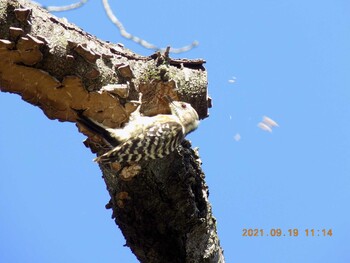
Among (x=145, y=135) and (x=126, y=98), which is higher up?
(x=126, y=98)

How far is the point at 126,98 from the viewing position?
2473 mm

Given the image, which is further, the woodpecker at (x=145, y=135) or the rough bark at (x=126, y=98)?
the woodpecker at (x=145, y=135)

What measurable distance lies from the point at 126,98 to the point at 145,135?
0.22 meters

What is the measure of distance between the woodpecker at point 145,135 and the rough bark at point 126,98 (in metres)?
0.05

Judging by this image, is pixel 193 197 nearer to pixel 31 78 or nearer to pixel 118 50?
pixel 118 50

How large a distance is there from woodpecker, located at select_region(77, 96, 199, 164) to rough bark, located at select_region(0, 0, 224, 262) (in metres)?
0.05

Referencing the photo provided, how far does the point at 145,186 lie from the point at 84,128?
465 millimetres

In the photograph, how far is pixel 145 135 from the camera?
2.45 metres

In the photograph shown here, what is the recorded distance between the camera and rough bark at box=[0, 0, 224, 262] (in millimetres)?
2200

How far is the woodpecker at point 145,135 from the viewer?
2354mm

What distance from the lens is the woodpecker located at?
235 centimetres

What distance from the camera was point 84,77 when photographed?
2352mm

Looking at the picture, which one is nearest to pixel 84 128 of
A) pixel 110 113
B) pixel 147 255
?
pixel 110 113

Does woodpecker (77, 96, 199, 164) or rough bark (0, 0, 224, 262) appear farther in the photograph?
woodpecker (77, 96, 199, 164)
